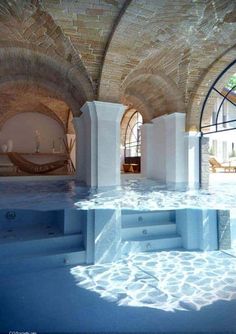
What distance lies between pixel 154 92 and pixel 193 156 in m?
2.40

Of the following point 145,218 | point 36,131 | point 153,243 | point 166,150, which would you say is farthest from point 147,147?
point 36,131

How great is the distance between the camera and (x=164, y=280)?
273cm

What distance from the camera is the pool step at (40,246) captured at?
2861 mm

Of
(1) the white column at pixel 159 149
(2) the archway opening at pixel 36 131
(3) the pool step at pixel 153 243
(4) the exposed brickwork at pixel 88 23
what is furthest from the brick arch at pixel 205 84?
(2) the archway opening at pixel 36 131

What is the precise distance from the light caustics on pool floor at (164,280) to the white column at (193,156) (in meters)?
4.00

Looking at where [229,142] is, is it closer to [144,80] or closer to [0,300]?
[144,80]

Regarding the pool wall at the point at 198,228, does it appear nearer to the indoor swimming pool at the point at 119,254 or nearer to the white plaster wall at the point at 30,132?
the indoor swimming pool at the point at 119,254

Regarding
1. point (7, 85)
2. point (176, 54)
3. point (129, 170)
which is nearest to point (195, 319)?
point (176, 54)

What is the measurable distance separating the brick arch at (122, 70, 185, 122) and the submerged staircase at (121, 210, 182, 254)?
13.3ft

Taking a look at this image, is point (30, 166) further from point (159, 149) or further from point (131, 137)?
point (131, 137)

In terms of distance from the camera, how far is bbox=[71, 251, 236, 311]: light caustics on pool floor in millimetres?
2318

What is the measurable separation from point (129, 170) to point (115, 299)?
9.81m

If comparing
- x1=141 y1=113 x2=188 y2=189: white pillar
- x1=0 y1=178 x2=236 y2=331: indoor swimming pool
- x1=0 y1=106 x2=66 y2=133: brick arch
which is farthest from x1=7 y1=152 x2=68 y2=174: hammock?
x1=0 y1=178 x2=236 y2=331: indoor swimming pool

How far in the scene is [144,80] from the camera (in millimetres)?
7262
